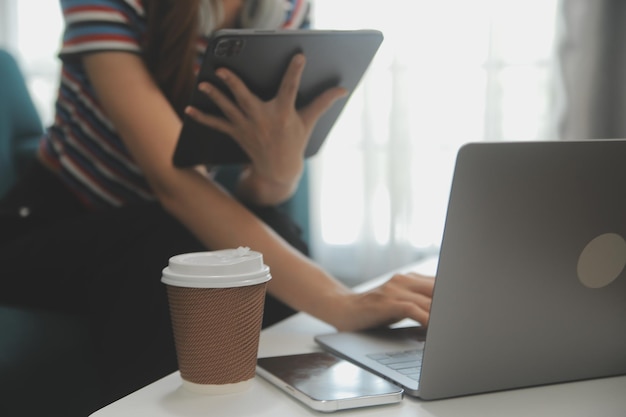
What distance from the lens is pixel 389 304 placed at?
76 cm

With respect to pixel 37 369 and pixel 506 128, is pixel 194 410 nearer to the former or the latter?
pixel 37 369

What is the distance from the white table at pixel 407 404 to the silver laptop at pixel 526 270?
0.5 inches

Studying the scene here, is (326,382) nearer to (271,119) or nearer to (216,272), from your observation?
(216,272)

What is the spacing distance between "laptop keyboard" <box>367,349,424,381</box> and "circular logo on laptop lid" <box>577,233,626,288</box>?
5.9 inches

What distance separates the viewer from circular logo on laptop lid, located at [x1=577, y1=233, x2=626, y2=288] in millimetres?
594

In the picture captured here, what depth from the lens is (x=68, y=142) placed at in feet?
3.74

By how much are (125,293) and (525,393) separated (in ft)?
1.59

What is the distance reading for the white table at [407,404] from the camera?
57 cm

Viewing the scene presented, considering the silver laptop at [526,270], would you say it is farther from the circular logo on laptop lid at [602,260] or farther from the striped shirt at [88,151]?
the striped shirt at [88,151]

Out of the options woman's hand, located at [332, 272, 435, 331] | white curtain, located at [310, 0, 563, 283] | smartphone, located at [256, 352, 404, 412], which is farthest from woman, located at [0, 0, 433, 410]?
white curtain, located at [310, 0, 563, 283]

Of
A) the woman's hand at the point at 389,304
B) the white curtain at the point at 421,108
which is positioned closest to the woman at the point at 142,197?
the woman's hand at the point at 389,304

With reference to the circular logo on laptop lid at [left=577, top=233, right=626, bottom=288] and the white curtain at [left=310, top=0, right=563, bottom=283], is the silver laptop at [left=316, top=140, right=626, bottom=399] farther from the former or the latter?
the white curtain at [left=310, top=0, right=563, bottom=283]

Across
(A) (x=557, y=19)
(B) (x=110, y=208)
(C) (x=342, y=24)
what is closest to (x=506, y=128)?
(A) (x=557, y=19)

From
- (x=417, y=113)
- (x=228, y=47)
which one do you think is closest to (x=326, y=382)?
(x=228, y=47)
